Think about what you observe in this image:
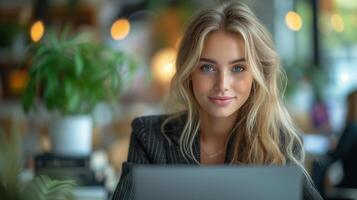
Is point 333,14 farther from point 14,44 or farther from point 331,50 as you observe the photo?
point 14,44

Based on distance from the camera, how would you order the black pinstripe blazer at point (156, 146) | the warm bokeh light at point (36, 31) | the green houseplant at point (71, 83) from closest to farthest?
the black pinstripe blazer at point (156, 146)
the green houseplant at point (71, 83)
the warm bokeh light at point (36, 31)

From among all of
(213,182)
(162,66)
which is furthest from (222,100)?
(162,66)

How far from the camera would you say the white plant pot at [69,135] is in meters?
2.90

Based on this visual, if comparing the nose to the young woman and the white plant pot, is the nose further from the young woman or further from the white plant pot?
the white plant pot

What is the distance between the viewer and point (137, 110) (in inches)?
286

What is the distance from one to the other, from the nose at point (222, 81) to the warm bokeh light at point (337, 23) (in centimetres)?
778

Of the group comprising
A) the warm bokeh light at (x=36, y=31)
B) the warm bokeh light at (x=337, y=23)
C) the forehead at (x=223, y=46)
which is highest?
the warm bokeh light at (x=337, y=23)

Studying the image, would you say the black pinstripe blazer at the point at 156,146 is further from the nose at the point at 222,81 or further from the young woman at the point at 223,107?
the nose at the point at 222,81

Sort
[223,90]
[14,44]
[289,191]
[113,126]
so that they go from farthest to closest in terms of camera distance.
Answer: [14,44] → [113,126] → [223,90] → [289,191]

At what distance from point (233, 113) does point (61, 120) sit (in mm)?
1163

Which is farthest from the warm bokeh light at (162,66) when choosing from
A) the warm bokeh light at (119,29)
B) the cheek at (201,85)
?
the cheek at (201,85)

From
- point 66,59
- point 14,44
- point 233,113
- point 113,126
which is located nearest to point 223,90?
point 233,113

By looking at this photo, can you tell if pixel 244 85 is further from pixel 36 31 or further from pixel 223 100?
pixel 36 31

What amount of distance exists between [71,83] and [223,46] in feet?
4.09
